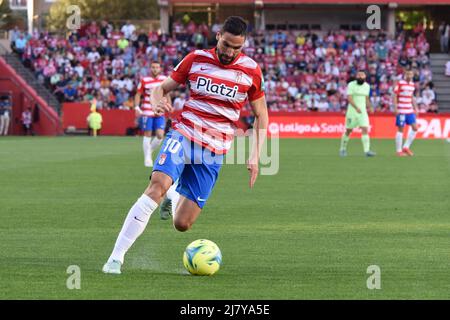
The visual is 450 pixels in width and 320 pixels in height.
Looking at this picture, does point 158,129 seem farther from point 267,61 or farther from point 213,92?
point 267,61

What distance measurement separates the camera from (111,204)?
16.7 m

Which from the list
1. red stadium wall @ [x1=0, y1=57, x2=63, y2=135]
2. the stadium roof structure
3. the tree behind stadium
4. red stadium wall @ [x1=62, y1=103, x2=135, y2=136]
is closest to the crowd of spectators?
red stadium wall @ [x1=62, y1=103, x2=135, y2=136]

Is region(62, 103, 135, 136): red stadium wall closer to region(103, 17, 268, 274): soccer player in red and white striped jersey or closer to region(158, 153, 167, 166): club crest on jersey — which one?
region(103, 17, 268, 274): soccer player in red and white striped jersey

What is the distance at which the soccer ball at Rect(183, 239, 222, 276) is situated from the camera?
964 cm

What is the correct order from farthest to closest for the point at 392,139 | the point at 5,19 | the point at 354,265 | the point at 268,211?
the point at 5,19, the point at 392,139, the point at 268,211, the point at 354,265

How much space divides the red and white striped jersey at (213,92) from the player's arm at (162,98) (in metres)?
0.07

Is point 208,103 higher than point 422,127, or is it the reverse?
point 208,103

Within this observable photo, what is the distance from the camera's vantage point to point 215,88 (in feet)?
33.8

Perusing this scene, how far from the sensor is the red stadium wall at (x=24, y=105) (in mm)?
50281

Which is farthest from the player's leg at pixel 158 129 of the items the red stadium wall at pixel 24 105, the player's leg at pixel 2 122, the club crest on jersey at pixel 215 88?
the player's leg at pixel 2 122

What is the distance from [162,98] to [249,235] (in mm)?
3210
